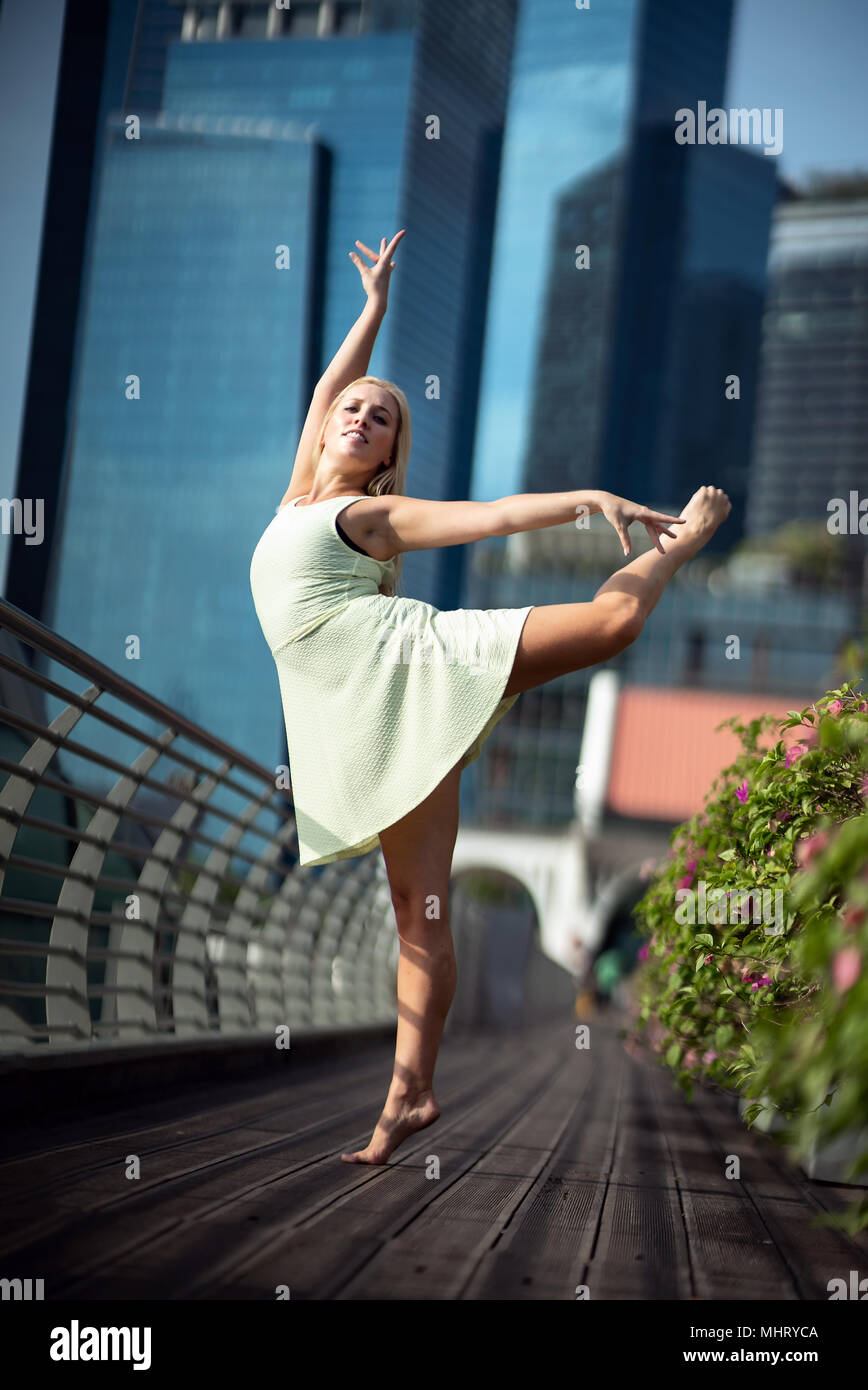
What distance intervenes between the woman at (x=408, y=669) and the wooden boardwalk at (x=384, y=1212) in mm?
334

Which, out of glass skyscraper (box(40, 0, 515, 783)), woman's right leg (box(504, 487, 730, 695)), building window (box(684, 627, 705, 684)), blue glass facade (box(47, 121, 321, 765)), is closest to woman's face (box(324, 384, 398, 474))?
woman's right leg (box(504, 487, 730, 695))

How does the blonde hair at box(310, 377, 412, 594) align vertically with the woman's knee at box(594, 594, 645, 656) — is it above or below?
above

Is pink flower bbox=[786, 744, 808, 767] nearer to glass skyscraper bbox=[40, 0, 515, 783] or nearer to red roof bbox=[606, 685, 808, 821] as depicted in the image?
red roof bbox=[606, 685, 808, 821]

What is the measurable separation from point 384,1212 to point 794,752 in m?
1.30

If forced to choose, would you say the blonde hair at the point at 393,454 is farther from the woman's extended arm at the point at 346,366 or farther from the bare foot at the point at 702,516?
the bare foot at the point at 702,516

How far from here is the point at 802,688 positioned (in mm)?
46750

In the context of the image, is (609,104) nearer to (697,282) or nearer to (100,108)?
(697,282)

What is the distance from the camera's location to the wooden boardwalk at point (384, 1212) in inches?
71.0

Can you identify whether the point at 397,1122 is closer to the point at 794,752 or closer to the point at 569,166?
the point at 794,752

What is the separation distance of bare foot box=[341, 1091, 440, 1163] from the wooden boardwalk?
0.04 metres

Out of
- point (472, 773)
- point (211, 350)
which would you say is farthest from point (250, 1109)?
point (211, 350)

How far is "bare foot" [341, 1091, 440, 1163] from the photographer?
9.13 feet

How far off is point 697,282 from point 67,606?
52.4 meters

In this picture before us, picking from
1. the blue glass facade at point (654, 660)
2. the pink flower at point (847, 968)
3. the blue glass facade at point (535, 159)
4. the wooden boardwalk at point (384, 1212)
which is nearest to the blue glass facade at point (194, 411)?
the blue glass facade at point (654, 660)
